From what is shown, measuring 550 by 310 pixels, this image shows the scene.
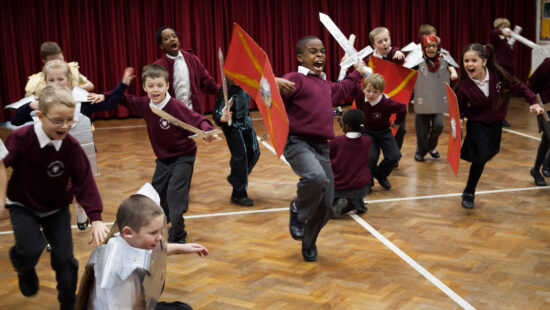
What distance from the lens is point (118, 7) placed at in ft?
34.7

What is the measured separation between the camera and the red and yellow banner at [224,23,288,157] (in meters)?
3.27

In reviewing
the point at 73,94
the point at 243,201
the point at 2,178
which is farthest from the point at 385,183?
the point at 2,178

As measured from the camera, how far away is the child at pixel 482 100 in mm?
4859

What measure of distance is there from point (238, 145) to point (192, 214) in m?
0.72

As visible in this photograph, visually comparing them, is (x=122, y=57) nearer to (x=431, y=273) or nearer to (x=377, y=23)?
(x=377, y=23)

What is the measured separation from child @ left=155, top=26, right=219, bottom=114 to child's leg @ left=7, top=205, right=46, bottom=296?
2764 mm

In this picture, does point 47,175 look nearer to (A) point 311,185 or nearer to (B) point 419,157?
(A) point 311,185

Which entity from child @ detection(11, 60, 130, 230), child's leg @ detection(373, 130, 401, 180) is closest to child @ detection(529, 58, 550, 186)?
child's leg @ detection(373, 130, 401, 180)

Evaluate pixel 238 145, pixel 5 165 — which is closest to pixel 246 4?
pixel 238 145

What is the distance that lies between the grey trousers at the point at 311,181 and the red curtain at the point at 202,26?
24.6 ft

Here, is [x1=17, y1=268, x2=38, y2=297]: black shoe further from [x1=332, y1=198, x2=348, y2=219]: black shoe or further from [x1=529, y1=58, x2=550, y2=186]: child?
[x1=529, y1=58, x2=550, y2=186]: child

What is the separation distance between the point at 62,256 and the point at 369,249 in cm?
209

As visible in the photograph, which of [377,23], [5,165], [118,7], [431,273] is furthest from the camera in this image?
[377,23]

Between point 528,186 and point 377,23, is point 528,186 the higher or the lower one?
the lower one
